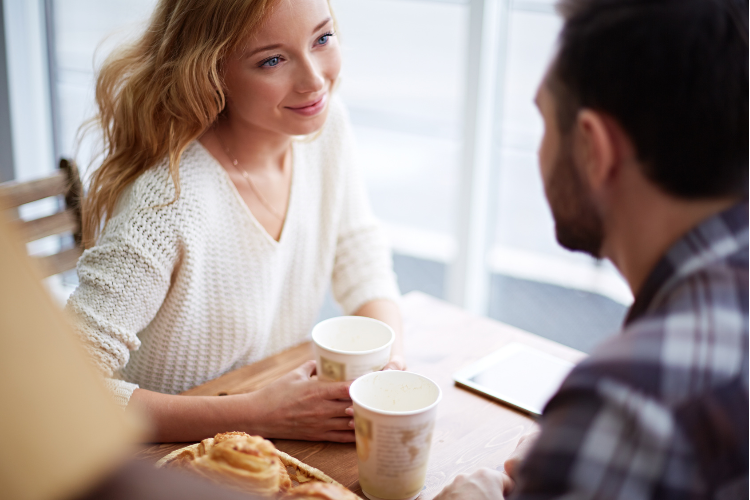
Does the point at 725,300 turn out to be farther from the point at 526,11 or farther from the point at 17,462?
the point at 526,11

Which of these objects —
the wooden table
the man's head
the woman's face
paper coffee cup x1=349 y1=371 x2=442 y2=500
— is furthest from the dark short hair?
the woman's face

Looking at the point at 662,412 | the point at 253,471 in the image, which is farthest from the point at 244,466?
the point at 662,412

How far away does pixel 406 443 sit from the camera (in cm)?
75

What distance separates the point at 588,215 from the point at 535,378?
19.6 inches

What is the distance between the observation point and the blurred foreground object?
23 cm

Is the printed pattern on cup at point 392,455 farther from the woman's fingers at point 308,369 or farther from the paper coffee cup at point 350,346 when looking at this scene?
the woman's fingers at point 308,369

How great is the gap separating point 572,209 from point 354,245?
81cm

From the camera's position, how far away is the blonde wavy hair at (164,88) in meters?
1.08

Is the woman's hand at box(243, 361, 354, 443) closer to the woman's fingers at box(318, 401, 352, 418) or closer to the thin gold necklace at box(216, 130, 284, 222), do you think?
the woman's fingers at box(318, 401, 352, 418)

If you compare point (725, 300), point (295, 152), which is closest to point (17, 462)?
point (725, 300)

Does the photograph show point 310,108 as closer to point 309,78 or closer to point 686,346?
point 309,78

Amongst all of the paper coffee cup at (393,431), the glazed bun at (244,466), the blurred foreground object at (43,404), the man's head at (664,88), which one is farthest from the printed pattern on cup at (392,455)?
the blurred foreground object at (43,404)

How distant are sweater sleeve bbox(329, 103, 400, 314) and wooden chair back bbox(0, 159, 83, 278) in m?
0.60

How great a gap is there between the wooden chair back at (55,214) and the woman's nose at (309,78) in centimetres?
61
